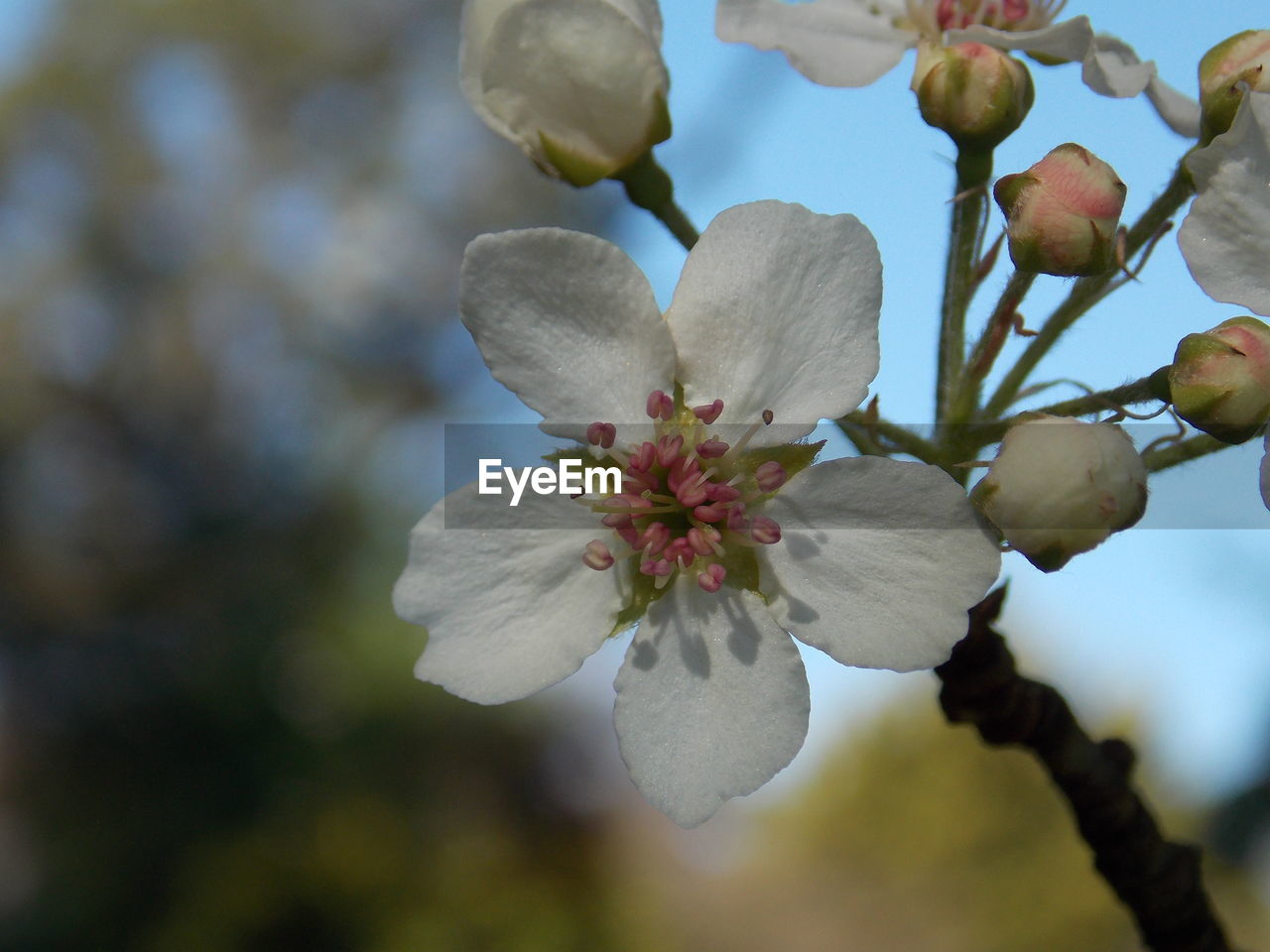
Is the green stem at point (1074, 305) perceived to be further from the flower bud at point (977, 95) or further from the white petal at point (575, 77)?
the white petal at point (575, 77)

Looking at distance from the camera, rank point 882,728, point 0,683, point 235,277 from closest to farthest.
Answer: point 882,728 → point 0,683 → point 235,277

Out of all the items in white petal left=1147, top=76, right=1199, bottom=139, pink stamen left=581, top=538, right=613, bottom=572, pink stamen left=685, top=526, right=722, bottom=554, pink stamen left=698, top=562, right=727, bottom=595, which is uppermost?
white petal left=1147, top=76, right=1199, bottom=139

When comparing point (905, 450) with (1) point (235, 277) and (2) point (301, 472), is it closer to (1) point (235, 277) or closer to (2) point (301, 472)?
(2) point (301, 472)

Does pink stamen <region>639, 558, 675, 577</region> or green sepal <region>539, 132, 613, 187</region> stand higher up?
green sepal <region>539, 132, 613, 187</region>

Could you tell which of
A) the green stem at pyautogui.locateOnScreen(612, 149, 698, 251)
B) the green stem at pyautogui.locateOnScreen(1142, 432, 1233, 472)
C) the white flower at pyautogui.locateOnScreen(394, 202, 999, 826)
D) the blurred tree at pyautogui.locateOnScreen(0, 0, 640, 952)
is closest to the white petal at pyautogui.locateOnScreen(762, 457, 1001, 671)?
the white flower at pyautogui.locateOnScreen(394, 202, 999, 826)

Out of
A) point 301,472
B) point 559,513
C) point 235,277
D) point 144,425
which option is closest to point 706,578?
point 559,513

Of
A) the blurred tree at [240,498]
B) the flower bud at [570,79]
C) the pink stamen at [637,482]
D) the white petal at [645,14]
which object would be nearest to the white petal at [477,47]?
the flower bud at [570,79]

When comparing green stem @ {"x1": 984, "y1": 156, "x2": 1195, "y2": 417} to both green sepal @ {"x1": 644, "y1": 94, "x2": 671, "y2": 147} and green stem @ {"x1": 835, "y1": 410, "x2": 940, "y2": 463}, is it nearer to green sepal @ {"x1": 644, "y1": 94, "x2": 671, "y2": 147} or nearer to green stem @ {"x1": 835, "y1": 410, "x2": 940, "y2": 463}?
green stem @ {"x1": 835, "y1": 410, "x2": 940, "y2": 463}
